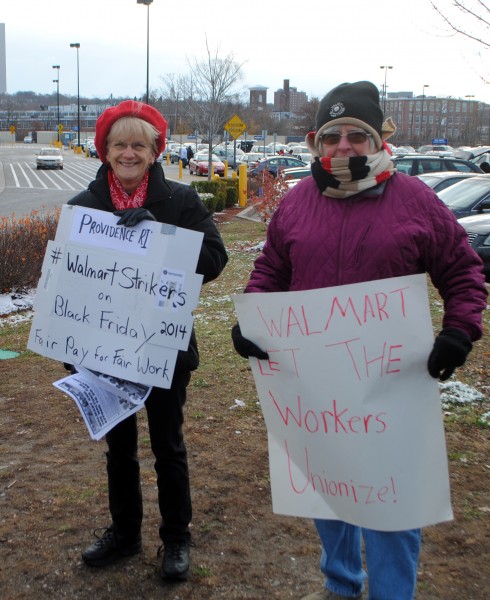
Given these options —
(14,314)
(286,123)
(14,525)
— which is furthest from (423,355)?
(286,123)

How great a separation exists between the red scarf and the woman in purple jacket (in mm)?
659

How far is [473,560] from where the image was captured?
122 inches

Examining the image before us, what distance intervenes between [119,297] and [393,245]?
3.50 feet

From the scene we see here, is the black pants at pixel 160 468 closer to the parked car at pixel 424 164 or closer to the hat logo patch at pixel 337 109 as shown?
the hat logo patch at pixel 337 109

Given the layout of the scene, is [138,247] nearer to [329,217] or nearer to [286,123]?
[329,217]

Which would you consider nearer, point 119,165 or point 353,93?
point 353,93

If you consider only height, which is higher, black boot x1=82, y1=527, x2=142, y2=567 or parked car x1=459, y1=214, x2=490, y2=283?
parked car x1=459, y1=214, x2=490, y2=283

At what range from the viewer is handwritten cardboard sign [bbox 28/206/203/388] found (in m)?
2.74

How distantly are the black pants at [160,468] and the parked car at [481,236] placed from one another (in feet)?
26.8

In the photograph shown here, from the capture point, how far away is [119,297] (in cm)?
278

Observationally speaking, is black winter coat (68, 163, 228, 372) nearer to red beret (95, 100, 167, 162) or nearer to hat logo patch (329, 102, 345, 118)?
red beret (95, 100, 167, 162)

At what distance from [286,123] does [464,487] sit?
99049 millimetres

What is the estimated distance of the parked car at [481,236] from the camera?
1048cm

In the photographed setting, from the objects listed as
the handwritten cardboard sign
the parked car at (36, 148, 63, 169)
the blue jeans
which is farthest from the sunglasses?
the parked car at (36, 148, 63, 169)
